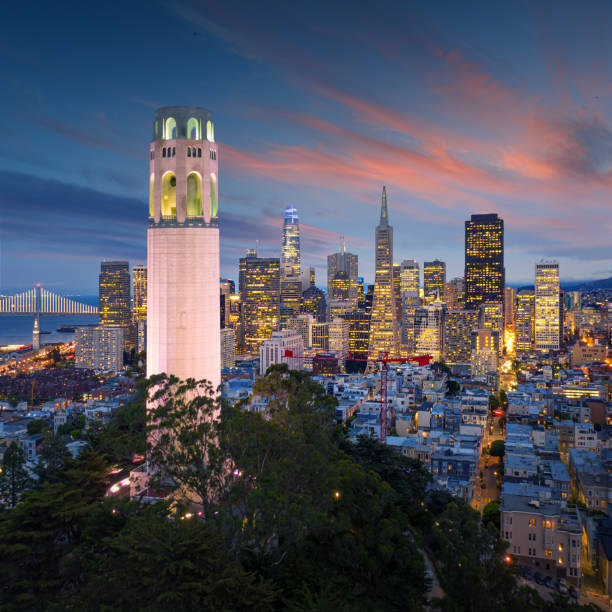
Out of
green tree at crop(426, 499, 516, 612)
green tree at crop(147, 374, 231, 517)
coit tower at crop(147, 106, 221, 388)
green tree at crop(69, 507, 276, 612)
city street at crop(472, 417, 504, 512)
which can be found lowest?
city street at crop(472, 417, 504, 512)

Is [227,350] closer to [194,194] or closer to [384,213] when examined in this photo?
[384,213]

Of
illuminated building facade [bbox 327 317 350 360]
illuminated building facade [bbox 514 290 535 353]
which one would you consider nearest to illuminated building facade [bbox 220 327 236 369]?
illuminated building facade [bbox 327 317 350 360]

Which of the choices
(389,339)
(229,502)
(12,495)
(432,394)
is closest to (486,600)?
(229,502)

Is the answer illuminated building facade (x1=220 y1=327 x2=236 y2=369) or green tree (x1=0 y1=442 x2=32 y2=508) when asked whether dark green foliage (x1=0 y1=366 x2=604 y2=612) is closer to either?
green tree (x1=0 y1=442 x2=32 y2=508)

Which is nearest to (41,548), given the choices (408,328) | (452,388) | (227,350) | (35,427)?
(35,427)

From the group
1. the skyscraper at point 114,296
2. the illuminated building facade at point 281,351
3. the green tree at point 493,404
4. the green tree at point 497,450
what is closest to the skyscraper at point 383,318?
the illuminated building facade at point 281,351

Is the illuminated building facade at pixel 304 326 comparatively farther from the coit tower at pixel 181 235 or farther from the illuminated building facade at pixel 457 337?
the coit tower at pixel 181 235
